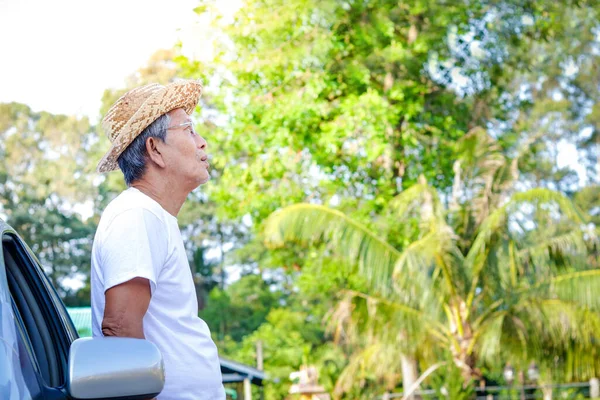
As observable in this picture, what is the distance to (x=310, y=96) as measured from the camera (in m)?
16.0

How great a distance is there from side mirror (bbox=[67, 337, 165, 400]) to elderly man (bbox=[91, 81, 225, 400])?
398 mm

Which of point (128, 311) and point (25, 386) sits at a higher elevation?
point (128, 311)

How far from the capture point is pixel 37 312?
205 cm

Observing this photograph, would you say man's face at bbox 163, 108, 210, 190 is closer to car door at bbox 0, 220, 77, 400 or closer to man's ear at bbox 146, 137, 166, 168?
man's ear at bbox 146, 137, 166, 168

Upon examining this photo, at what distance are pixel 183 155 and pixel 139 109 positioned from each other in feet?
0.50

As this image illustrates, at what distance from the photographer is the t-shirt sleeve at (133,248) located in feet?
6.51

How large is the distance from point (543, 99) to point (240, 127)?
23.7 m

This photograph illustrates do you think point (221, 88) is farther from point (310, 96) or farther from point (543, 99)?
point (543, 99)

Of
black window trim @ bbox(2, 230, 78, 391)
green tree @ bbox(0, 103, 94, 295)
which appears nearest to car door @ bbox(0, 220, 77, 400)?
black window trim @ bbox(2, 230, 78, 391)

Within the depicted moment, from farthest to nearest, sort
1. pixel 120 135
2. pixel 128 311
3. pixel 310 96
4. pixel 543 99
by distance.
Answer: pixel 543 99 → pixel 310 96 → pixel 120 135 → pixel 128 311

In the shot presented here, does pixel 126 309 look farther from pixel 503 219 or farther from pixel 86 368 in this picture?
pixel 503 219

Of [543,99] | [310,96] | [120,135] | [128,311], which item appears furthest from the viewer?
[543,99]

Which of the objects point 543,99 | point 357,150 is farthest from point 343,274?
point 543,99

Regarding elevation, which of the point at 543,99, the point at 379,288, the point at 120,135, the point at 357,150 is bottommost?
the point at 120,135
